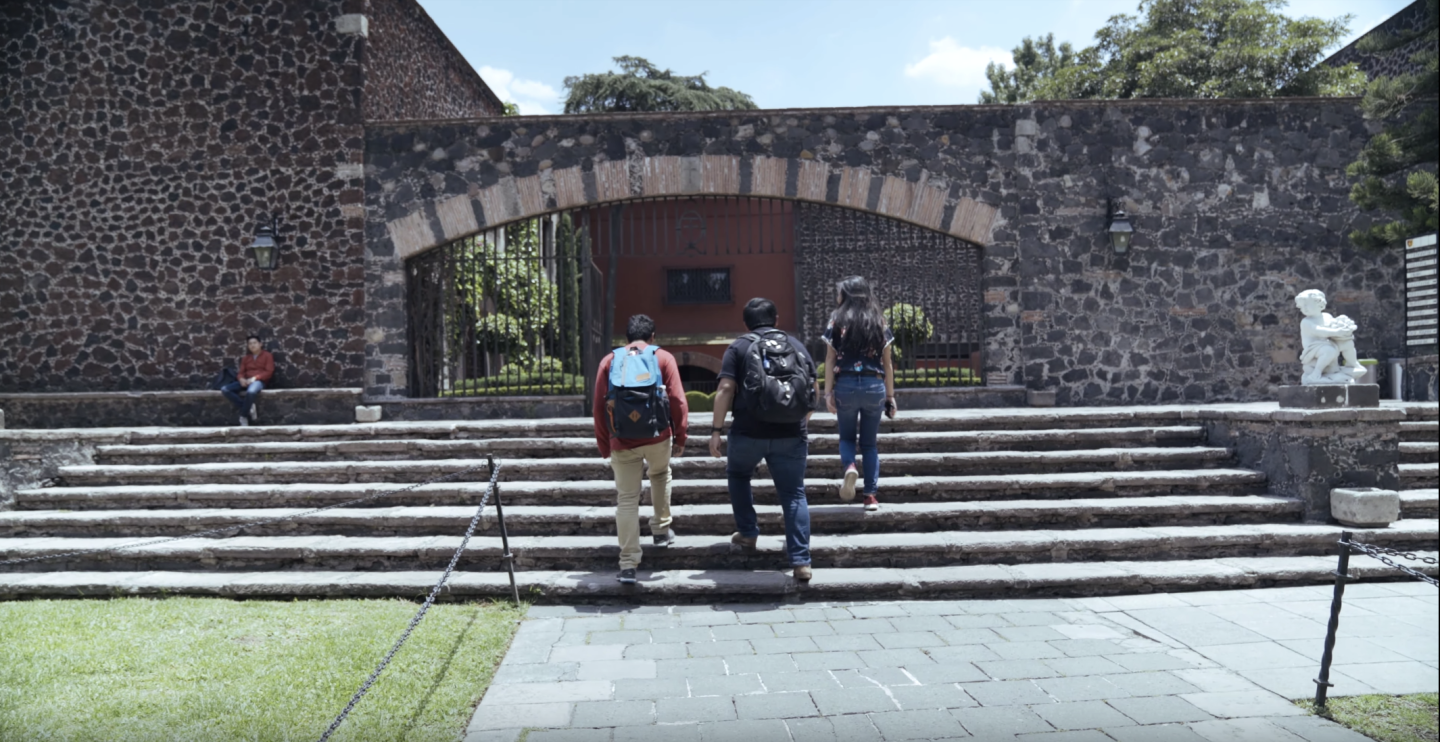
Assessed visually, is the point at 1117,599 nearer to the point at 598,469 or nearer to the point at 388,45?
the point at 598,469

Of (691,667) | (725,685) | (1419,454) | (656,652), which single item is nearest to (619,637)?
(656,652)

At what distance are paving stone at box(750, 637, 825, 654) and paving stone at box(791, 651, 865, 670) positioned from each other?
0.08 metres

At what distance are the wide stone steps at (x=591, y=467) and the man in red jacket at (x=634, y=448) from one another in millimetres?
1584

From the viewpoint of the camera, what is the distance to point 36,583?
229 inches

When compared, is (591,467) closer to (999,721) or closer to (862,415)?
(862,415)

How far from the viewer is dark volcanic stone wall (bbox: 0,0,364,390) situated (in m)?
10.0

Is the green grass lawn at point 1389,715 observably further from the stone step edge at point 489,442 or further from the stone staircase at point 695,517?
the stone step edge at point 489,442

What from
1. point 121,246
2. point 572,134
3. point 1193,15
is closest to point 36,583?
point 121,246

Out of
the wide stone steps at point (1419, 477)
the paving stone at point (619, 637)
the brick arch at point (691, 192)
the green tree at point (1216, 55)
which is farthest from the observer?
the green tree at point (1216, 55)

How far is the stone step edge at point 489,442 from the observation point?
24.6ft

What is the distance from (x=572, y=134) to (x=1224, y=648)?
25.7 feet

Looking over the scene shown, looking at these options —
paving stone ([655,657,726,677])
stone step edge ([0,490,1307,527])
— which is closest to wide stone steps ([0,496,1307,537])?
stone step edge ([0,490,1307,527])

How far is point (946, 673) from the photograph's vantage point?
3.96 metres

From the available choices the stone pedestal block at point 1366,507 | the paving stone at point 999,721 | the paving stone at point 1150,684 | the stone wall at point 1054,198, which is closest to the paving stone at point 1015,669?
the paving stone at point 1150,684
